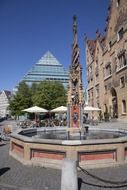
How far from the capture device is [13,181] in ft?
22.4

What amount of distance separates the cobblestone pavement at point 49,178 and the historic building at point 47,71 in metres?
99.6

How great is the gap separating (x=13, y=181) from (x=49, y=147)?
6.75ft

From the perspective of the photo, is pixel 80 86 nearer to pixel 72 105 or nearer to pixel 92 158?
pixel 72 105

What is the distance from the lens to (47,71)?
11506 centimetres

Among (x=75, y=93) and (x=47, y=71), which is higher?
(x=47, y=71)

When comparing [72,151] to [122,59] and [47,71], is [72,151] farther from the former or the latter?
[47,71]

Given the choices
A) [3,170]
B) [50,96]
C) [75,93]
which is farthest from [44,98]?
[3,170]

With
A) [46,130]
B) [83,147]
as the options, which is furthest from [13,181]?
[46,130]

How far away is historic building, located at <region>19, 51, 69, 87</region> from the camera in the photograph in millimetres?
108625

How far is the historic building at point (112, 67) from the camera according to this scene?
114 feet

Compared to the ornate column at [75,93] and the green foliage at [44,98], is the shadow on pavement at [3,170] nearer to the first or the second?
the ornate column at [75,93]

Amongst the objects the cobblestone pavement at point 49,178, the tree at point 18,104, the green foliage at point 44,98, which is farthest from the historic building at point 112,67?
the cobblestone pavement at point 49,178

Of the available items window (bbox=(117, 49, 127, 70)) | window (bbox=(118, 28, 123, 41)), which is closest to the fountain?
window (bbox=(117, 49, 127, 70))

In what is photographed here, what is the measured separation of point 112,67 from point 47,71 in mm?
78053
